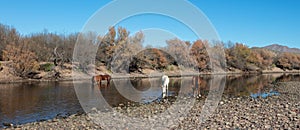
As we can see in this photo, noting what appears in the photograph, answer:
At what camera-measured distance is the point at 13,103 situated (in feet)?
60.7

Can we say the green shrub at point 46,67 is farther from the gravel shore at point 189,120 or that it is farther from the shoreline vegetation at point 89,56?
the gravel shore at point 189,120

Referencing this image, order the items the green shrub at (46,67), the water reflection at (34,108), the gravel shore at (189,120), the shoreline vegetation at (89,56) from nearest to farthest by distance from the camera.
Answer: the gravel shore at (189,120) → the water reflection at (34,108) → the shoreline vegetation at (89,56) → the green shrub at (46,67)

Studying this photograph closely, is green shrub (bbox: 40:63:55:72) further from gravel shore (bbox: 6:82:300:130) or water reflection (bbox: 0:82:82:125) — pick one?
gravel shore (bbox: 6:82:300:130)

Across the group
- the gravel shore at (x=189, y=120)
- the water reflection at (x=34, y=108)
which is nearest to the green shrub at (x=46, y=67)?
the water reflection at (x=34, y=108)

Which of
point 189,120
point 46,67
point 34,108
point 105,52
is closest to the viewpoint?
point 189,120

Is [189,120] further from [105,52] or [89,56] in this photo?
[105,52]

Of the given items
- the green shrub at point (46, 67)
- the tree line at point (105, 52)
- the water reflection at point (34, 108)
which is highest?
the tree line at point (105, 52)

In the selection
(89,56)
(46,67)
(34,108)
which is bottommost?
(34,108)

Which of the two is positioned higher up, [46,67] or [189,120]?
[46,67]

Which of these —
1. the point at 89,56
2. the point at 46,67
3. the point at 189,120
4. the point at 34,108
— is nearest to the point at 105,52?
the point at 89,56

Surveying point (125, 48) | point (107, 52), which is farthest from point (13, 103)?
point (107, 52)

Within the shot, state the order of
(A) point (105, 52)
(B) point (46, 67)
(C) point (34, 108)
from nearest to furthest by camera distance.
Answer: (C) point (34, 108)
(B) point (46, 67)
(A) point (105, 52)

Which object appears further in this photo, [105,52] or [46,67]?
[105,52]

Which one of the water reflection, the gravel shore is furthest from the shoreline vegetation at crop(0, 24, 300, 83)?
the gravel shore
